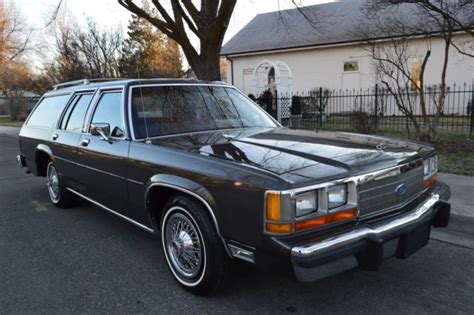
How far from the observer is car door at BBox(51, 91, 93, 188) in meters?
4.93

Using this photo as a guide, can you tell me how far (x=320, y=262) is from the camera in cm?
249

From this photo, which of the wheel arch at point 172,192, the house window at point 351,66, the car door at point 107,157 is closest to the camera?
the wheel arch at point 172,192

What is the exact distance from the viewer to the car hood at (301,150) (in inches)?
108

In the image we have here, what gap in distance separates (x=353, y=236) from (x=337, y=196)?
273 mm

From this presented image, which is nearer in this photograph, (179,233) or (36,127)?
(179,233)

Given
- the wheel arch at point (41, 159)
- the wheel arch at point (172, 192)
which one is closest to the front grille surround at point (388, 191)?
the wheel arch at point (172, 192)

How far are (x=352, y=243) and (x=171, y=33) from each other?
11.4m

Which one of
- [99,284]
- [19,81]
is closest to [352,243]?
[99,284]

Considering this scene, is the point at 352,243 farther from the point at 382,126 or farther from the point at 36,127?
the point at 382,126

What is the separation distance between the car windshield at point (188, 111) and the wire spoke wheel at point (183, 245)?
0.95m

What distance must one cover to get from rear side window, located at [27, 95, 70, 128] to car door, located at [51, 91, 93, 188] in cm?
24

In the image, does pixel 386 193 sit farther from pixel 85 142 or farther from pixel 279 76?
pixel 279 76

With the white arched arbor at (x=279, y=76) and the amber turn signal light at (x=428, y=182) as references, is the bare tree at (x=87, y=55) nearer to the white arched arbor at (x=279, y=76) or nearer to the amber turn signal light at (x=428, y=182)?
the white arched arbor at (x=279, y=76)

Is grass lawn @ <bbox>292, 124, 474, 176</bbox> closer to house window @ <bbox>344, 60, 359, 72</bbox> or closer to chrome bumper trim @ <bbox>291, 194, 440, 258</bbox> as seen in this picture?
chrome bumper trim @ <bbox>291, 194, 440, 258</bbox>
